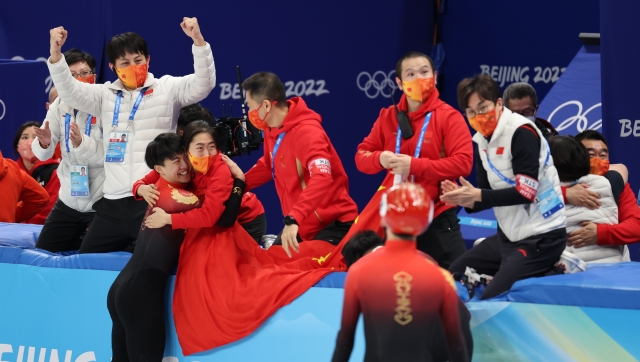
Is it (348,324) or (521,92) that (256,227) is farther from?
(348,324)

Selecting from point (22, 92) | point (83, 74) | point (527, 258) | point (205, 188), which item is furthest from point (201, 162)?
point (22, 92)

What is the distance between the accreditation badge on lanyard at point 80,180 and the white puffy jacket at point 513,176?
2456 mm

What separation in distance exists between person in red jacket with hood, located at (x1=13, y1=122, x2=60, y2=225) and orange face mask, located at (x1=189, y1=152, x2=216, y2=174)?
8.10ft

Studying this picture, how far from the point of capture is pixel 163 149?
16.0ft

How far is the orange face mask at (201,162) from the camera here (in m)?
4.81

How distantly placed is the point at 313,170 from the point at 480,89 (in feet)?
3.07

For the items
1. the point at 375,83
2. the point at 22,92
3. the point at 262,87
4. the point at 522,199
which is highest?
the point at 375,83

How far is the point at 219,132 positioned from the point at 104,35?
150 inches

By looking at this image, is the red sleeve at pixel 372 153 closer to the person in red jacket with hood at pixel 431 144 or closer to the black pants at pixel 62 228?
the person in red jacket with hood at pixel 431 144

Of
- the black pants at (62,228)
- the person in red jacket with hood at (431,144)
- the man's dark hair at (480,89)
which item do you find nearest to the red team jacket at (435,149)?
the person in red jacket with hood at (431,144)

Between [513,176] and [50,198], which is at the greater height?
[513,176]

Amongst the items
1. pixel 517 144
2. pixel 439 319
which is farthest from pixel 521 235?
pixel 439 319

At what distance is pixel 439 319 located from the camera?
10.5ft

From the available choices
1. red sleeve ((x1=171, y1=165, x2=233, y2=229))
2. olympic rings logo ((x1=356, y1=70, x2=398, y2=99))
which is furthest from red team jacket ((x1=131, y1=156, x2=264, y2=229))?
olympic rings logo ((x1=356, y1=70, x2=398, y2=99))
